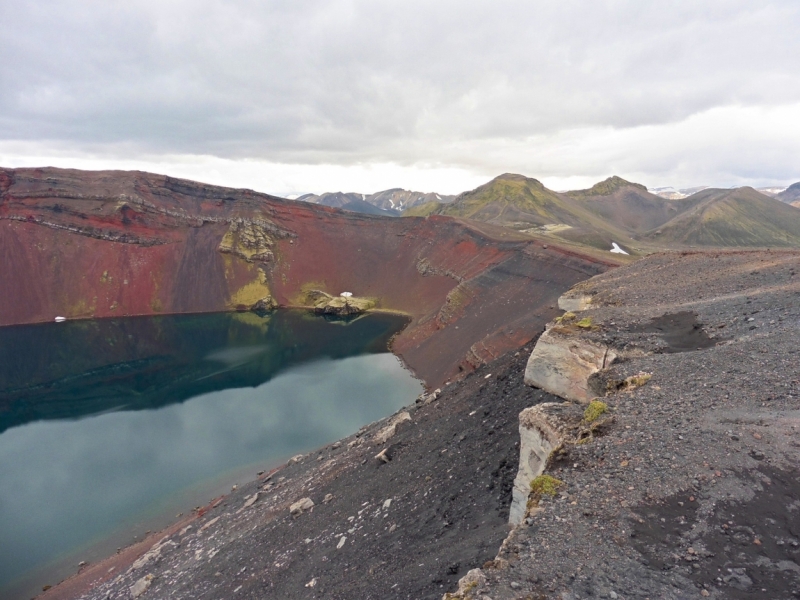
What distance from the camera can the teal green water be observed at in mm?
24734

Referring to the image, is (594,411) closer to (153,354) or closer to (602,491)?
(602,491)

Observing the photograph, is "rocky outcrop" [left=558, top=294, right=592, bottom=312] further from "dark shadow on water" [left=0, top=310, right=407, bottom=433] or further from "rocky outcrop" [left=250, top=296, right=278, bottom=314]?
"rocky outcrop" [left=250, top=296, right=278, bottom=314]

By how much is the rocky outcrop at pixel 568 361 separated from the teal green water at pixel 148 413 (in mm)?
21147

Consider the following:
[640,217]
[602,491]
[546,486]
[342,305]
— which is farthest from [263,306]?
[640,217]

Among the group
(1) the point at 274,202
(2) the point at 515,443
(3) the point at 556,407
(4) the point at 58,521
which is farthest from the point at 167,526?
(1) the point at 274,202

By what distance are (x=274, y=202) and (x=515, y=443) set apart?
271ft

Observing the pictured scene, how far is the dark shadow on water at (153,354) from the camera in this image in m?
41.1

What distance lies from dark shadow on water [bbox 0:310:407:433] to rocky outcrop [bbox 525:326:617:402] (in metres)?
35.0

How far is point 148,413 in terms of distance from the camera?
1489 inches

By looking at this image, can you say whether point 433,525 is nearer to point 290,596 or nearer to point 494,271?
point 290,596

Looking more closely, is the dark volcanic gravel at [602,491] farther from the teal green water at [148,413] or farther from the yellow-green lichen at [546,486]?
the teal green water at [148,413]

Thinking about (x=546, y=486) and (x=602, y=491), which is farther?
(x=546, y=486)

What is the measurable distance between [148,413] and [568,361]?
122 ft

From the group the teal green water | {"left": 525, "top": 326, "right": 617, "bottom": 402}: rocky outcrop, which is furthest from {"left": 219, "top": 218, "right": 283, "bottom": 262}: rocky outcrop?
{"left": 525, "top": 326, "right": 617, "bottom": 402}: rocky outcrop
